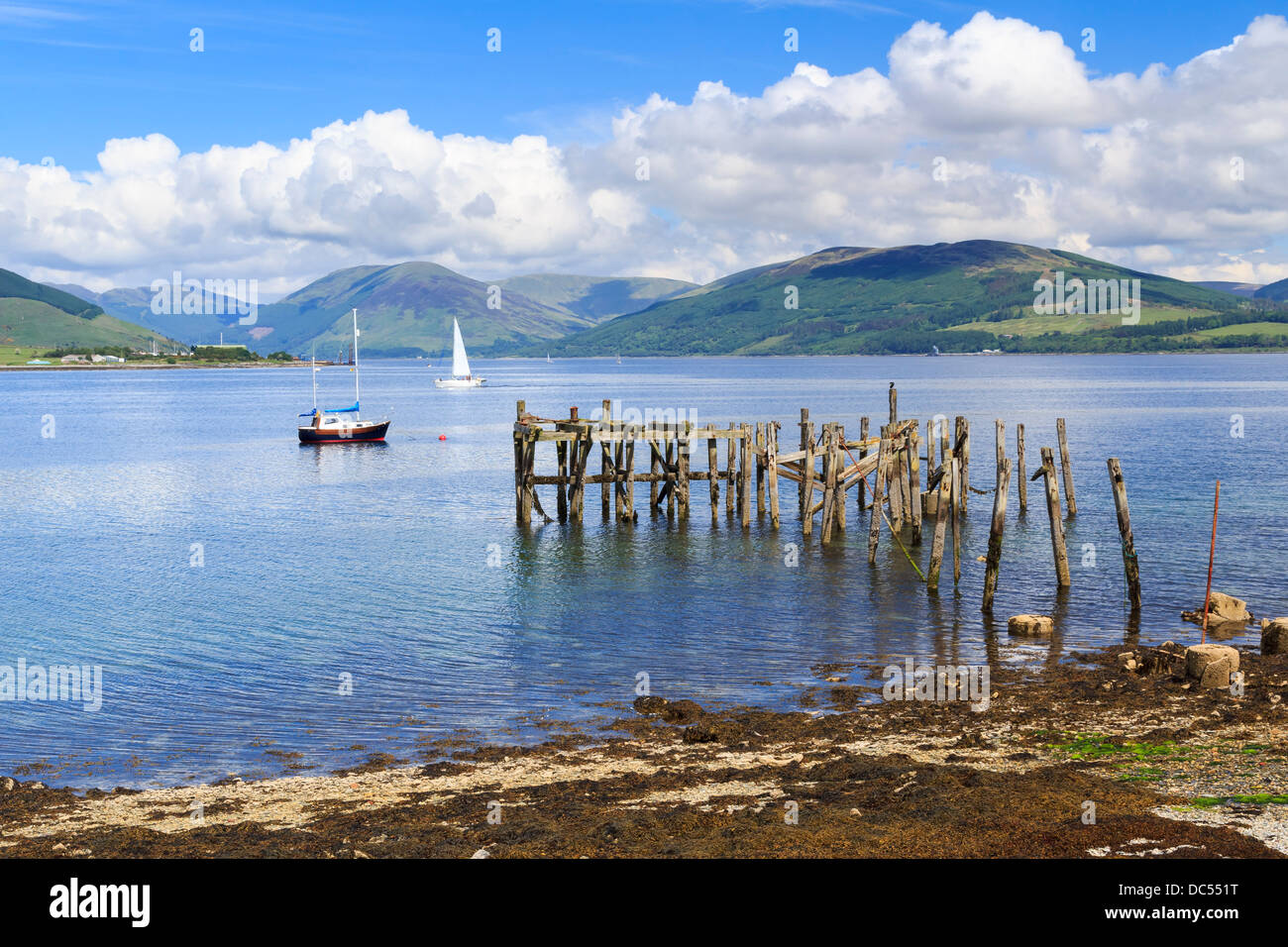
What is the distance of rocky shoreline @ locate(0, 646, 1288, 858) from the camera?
427 inches

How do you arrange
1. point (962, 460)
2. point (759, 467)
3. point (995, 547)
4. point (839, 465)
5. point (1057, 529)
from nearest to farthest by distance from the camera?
point (995, 547) < point (1057, 529) < point (839, 465) < point (962, 460) < point (759, 467)

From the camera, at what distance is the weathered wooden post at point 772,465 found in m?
35.9

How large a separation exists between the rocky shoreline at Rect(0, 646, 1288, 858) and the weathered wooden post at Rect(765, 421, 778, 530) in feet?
61.0

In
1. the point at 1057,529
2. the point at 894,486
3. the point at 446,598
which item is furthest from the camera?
the point at 894,486

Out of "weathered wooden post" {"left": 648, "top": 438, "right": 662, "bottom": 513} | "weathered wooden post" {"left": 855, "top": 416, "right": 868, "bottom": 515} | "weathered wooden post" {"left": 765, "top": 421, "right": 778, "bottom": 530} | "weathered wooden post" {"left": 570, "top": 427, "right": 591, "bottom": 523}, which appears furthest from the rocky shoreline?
"weathered wooden post" {"left": 648, "top": 438, "right": 662, "bottom": 513}

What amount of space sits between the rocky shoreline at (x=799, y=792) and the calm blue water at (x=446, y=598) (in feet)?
5.42

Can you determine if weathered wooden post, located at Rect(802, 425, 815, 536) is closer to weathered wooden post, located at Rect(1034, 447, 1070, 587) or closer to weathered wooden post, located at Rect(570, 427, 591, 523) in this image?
weathered wooden post, located at Rect(570, 427, 591, 523)

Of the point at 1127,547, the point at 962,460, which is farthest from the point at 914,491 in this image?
the point at 1127,547

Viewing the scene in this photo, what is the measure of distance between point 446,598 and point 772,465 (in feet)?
43.8

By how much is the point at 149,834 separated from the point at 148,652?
1135 cm

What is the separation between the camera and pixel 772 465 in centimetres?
3603

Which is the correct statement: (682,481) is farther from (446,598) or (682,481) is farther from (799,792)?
(799,792)

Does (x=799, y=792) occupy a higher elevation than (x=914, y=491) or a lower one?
lower
